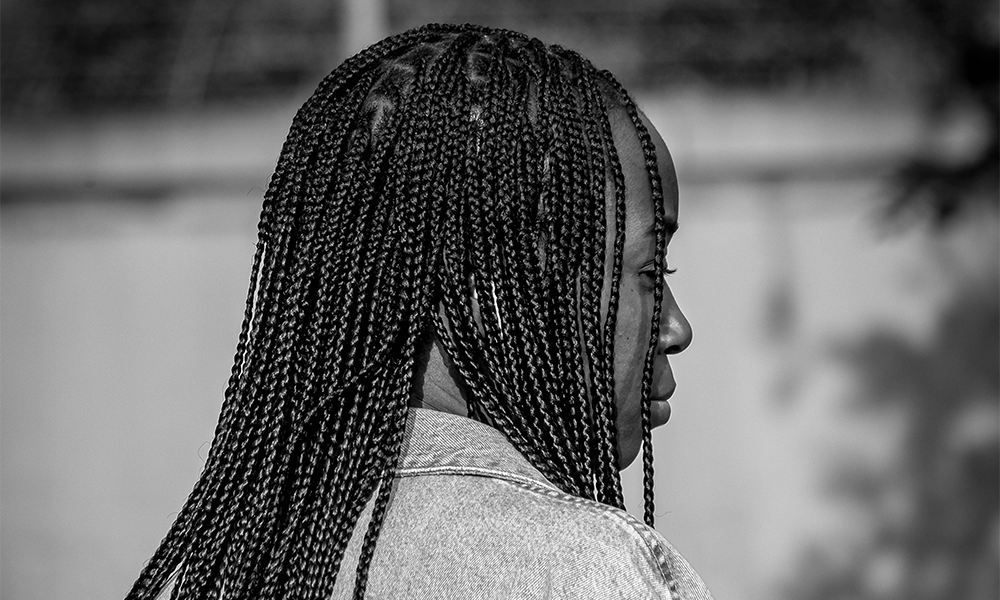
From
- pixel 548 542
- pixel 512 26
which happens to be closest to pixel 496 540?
pixel 548 542

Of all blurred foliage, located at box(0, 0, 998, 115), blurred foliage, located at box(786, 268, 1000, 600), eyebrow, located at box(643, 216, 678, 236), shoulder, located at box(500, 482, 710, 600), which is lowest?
blurred foliage, located at box(786, 268, 1000, 600)

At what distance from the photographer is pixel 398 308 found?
133cm

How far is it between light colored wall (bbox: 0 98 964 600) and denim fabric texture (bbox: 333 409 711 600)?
10.7 ft

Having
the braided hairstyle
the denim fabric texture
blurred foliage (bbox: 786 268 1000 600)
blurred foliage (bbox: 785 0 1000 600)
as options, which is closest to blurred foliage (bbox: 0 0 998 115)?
blurred foliage (bbox: 785 0 1000 600)

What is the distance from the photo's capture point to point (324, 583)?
1230 millimetres

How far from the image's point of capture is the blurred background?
4539 millimetres

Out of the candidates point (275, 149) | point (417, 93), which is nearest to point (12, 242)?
point (275, 149)

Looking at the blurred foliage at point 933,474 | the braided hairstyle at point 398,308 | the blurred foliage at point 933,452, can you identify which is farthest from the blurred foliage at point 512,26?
the braided hairstyle at point 398,308

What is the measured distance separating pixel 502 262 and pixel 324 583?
43 centimetres

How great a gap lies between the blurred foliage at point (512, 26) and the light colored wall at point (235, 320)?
28cm

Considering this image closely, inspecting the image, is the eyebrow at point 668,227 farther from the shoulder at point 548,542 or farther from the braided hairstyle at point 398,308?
the shoulder at point 548,542

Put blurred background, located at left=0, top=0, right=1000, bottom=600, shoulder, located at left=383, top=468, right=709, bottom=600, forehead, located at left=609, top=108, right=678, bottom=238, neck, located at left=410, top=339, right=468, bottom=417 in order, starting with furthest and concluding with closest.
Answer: blurred background, located at left=0, top=0, right=1000, bottom=600, forehead, located at left=609, top=108, right=678, bottom=238, neck, located at left=410, top=339, right=468, bottom=417, shoulder, located at left=383, top=468, right=709, bottom=600

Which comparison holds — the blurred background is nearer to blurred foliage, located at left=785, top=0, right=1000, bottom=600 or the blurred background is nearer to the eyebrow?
blurred foliage, located at left=785, top=0, right=1000, bottom=600

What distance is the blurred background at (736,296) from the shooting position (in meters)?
4.54
